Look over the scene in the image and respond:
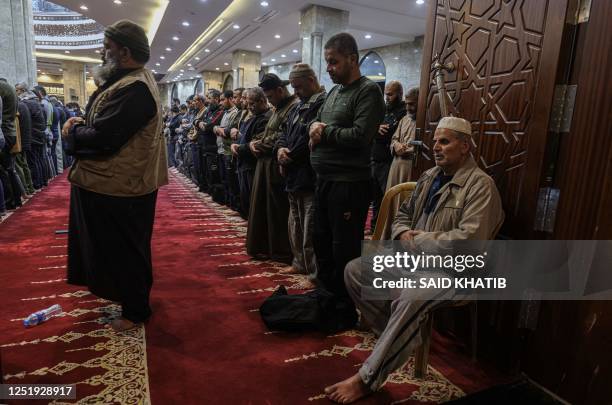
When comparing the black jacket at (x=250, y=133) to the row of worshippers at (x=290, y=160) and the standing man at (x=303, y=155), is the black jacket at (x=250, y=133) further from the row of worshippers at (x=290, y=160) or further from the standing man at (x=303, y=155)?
the standing man at (x=303, y=155)

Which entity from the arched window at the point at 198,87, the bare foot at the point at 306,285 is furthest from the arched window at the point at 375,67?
the arched window at the point at 198,87

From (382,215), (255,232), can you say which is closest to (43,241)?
(255,232)

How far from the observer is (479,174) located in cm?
173

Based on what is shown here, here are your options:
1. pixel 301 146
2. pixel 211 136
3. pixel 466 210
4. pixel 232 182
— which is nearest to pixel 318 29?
pixel 211 136

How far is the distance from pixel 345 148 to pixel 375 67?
1158 centimetres

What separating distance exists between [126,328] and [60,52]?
22.8 m

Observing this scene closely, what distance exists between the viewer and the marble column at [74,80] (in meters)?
21.4

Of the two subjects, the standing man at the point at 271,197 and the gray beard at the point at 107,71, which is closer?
the gray beard at the point at 107,71

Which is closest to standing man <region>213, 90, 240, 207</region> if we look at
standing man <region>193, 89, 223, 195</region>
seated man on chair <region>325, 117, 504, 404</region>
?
standing man <region>193, 89, 223, 195</region>

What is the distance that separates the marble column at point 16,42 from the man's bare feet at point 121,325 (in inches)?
301

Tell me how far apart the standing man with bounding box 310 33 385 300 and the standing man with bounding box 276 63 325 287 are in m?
0.44

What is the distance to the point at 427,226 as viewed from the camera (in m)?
1.83

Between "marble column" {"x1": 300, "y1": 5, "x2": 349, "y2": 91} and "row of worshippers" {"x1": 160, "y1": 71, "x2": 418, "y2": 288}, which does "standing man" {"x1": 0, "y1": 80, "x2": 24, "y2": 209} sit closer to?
"row of worshippers" {"x1": 160, "y1": 71, "x2": 418, "y2": 288}

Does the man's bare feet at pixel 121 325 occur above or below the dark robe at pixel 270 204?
below
